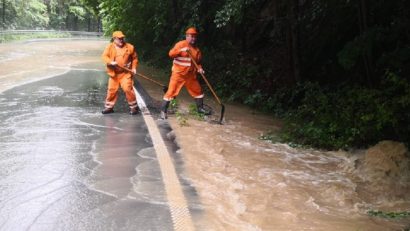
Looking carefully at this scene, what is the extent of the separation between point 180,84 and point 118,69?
4.65 feet

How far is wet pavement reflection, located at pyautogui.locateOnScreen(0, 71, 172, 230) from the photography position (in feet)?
15.2

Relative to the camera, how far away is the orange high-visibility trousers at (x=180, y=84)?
33.3 feet

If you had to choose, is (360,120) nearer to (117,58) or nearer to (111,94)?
(111,94)

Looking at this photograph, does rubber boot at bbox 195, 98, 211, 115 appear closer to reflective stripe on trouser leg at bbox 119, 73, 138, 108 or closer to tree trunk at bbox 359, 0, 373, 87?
reflective stripe on trouser leg at bbox 119, 73, 138, 108

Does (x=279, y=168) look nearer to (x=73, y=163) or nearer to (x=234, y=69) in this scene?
(x=73, y=163)

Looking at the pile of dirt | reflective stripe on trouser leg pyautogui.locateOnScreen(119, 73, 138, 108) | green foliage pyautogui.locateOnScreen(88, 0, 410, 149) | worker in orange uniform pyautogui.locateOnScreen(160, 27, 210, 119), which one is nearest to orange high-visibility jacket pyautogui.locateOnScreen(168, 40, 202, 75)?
worker in orange uniform pyautogui.locateOnScreen(160, 27, 210, 119)

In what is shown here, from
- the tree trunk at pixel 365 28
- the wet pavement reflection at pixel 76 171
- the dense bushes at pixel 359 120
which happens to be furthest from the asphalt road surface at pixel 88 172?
the tree trunk at pixel 365 28

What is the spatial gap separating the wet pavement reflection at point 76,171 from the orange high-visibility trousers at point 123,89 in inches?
11.1

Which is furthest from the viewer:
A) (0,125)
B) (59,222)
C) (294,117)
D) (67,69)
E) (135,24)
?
(135,24)

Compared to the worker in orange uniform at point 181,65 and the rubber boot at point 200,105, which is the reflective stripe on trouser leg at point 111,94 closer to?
the worker in orange uniform at point 181,65

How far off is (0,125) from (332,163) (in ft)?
17.5

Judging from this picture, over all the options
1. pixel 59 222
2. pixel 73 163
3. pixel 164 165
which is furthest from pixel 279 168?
pixel 59 222

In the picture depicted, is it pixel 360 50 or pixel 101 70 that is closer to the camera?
pixel 360 50

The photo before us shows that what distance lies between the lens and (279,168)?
6.73 meters
